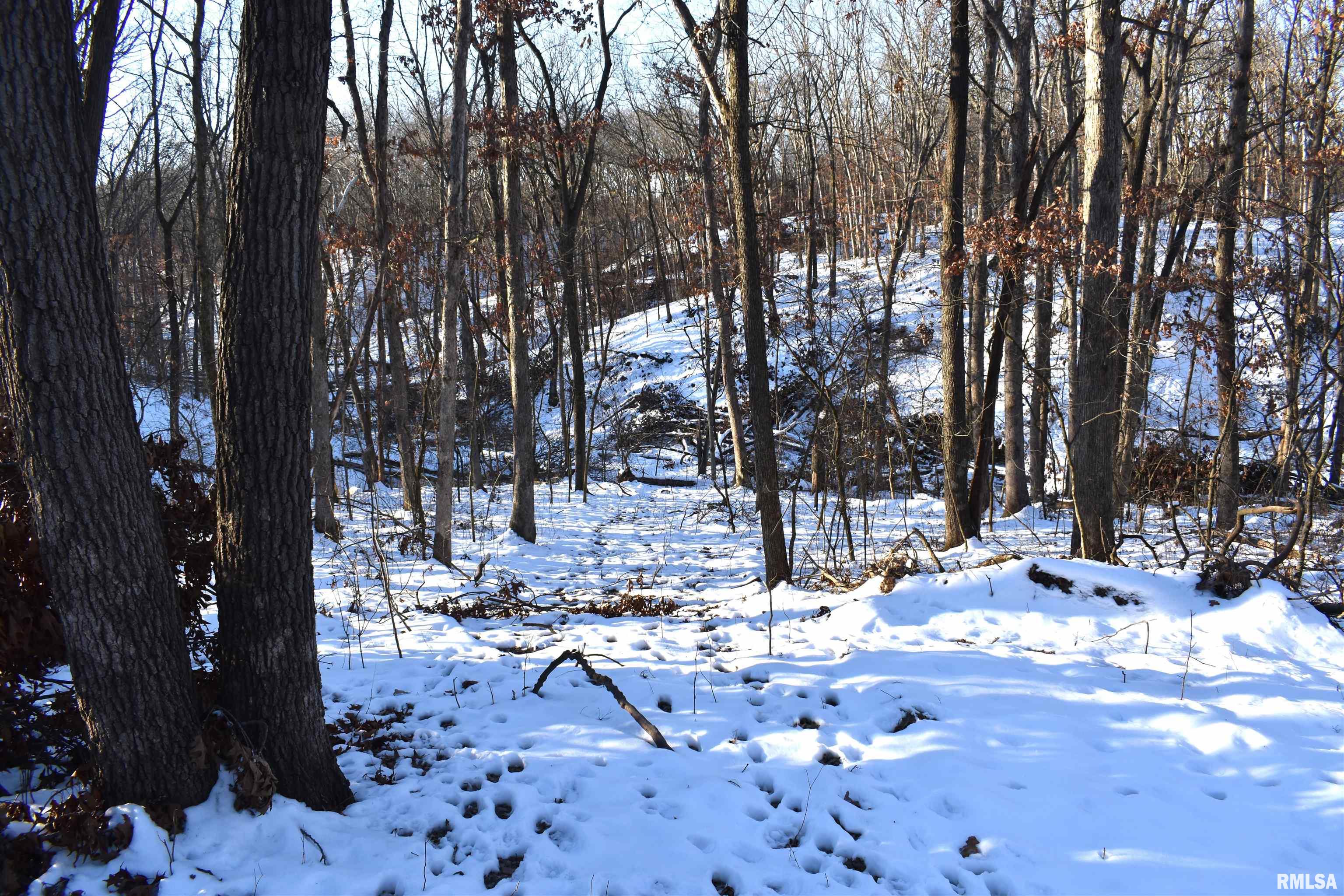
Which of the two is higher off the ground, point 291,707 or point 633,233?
point 633,233

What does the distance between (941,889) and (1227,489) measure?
31.7 feet

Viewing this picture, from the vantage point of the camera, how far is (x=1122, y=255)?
887cm

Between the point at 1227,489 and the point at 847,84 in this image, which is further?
the point at 847,84

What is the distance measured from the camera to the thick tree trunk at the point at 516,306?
399 inches

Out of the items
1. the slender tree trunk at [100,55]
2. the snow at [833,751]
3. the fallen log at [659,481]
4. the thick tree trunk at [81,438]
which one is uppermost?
the slender tree trunk at [100,55]

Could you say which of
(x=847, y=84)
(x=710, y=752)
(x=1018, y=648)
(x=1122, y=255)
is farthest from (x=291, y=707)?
(x=847, y=84)

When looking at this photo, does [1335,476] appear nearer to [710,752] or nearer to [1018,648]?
[1018,648]

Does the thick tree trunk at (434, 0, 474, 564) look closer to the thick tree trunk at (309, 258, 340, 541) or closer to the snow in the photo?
the thick tree trunk at (309, 258, 340, 541)

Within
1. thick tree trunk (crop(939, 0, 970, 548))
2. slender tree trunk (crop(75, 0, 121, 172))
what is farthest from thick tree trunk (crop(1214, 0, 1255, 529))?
slender tree trunk (crop(75, 0, 121, 172))

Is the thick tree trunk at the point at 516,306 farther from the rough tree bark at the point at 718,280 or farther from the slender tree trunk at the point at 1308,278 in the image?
the slender tree trunk at the point at 1308,278

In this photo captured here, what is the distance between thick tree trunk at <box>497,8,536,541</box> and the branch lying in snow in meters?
6.13

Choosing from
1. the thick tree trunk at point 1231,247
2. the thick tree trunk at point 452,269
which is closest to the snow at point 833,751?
the thick tree trunk at point 452,269

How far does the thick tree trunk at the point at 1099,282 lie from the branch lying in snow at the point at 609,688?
517 cm

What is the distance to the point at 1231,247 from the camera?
998 centimetres
